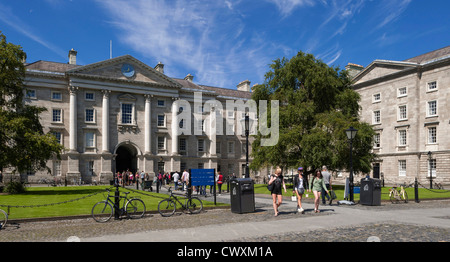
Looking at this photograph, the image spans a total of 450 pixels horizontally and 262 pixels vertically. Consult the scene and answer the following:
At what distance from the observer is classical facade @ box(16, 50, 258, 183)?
44469 millimetres

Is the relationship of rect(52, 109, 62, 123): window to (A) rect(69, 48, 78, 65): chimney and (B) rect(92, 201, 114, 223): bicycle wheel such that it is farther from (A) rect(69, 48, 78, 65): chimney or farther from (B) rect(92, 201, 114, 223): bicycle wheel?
(B) rect(92, 201, 114, 223): bicycle wheel

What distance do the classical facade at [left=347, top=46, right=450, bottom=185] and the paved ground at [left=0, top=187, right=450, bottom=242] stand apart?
95.5 feet

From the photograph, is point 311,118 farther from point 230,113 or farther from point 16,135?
point 230,113

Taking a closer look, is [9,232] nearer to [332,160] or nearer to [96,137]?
[332,160]

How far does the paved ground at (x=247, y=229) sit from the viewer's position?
9156 mm

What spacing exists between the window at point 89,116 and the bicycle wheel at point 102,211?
118 ft

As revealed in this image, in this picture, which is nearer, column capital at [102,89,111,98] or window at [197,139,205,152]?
column capital at [102,89,111,98]

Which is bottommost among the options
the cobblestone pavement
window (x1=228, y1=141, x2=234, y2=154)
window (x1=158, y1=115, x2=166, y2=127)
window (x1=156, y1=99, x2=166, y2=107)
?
the cobblestone pavement

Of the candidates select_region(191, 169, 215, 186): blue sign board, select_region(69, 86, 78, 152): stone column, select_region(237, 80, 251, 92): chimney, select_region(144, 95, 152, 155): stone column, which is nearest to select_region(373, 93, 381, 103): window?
select_region(237, 80, 251, 92): chimney

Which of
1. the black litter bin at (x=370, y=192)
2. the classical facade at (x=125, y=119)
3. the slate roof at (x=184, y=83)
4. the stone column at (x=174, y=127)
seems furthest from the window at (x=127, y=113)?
the black litter bin at (x=370, y=192)

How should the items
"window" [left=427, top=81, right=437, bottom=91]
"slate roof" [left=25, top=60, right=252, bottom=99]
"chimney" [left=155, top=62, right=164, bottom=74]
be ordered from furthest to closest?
"chimney" [left=155, top=62, right=164, bottom=74], "slate roof" [left=25, top=60, right=252, bottom=99], "window" [left=427, top=81, right=437, bottom=91]

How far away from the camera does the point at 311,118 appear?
33594mm

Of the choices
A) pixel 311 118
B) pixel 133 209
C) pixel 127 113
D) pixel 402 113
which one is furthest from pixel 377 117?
pixel 133 209
